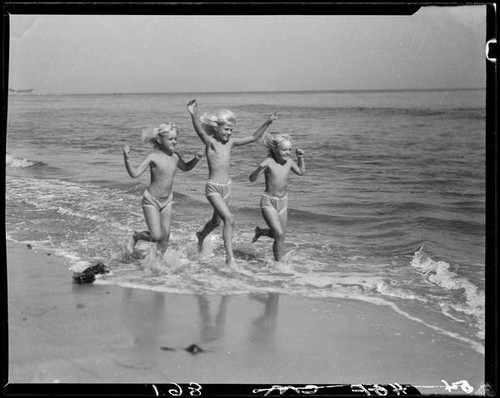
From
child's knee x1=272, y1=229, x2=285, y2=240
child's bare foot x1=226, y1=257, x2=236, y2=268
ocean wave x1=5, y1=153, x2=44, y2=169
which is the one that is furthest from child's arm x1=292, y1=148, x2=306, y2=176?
ocean wave x1=5, y1=153, x2=44, y2=169

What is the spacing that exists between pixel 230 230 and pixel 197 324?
847 mm

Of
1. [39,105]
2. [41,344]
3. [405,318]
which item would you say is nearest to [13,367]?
[41,344]

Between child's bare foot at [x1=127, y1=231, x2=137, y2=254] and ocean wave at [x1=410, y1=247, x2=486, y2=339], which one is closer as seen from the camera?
ocean wave at [x1=410, y1=247, x2=486, y2=339]

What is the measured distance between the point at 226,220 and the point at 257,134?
0.63 meters

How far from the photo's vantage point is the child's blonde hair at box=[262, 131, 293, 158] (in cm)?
448

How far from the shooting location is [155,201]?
177 inches

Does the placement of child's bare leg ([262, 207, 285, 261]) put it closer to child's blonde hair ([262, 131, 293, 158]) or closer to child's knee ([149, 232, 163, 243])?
child's blonde hair ([262, 131, 293, 158])

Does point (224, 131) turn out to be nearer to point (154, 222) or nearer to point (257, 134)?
point (257, 134)

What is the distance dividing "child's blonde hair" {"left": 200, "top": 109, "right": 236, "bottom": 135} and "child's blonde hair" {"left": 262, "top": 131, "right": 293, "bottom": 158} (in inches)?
10.0

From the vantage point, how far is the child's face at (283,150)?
4.45 metres

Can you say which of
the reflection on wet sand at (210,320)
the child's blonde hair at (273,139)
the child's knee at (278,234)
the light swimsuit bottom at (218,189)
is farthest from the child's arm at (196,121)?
the reflection on wet sand at (210,320)

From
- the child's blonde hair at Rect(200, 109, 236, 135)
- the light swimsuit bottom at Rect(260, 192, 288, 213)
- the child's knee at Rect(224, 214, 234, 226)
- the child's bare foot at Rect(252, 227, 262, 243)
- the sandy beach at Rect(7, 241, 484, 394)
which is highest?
the child's blonde hair at Rect(200, 109, 236, 135)

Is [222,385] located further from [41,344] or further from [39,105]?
[39,105]

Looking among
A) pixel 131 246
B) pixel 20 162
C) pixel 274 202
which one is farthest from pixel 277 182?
pixel 20 162
